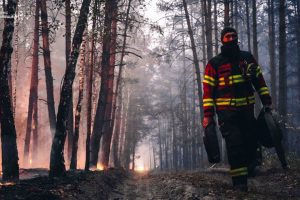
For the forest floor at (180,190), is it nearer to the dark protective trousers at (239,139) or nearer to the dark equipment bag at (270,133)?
the dark protective trousers at (239,139)

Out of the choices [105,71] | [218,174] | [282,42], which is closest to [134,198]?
[218,174]

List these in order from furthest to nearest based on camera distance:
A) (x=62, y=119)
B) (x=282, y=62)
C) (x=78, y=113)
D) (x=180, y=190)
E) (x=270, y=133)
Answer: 1. (x=282, y=62)
2. (x=78, y=113)
3. (x=62, y=119)
4. (x=180, y=190)
5. (x=270, y=133)

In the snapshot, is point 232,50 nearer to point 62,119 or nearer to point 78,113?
point 62,119

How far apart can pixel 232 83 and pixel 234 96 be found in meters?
0.22

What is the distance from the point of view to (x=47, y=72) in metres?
17.9

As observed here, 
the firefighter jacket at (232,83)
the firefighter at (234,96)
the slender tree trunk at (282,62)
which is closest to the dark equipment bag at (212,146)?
the firefighter at (234,96)

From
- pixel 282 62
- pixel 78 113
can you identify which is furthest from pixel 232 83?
pixel 282 62

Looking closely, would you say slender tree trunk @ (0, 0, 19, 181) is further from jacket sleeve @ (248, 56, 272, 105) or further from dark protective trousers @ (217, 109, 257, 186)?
jacket sleeve @ (248, 56, 272, 105)

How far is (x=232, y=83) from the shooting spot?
21.9ft

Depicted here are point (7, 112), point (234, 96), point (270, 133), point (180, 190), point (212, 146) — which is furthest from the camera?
point (7, 112)

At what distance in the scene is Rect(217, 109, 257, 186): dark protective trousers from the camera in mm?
6531

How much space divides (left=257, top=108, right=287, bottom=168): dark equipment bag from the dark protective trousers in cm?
13

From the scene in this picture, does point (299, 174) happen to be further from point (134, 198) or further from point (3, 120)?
point (3, 120)

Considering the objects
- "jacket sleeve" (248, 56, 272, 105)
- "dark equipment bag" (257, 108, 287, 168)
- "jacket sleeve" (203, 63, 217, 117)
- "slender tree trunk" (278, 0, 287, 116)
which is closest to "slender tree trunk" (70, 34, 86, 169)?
"jacket sleeve" (203, 63, 217, 117)
